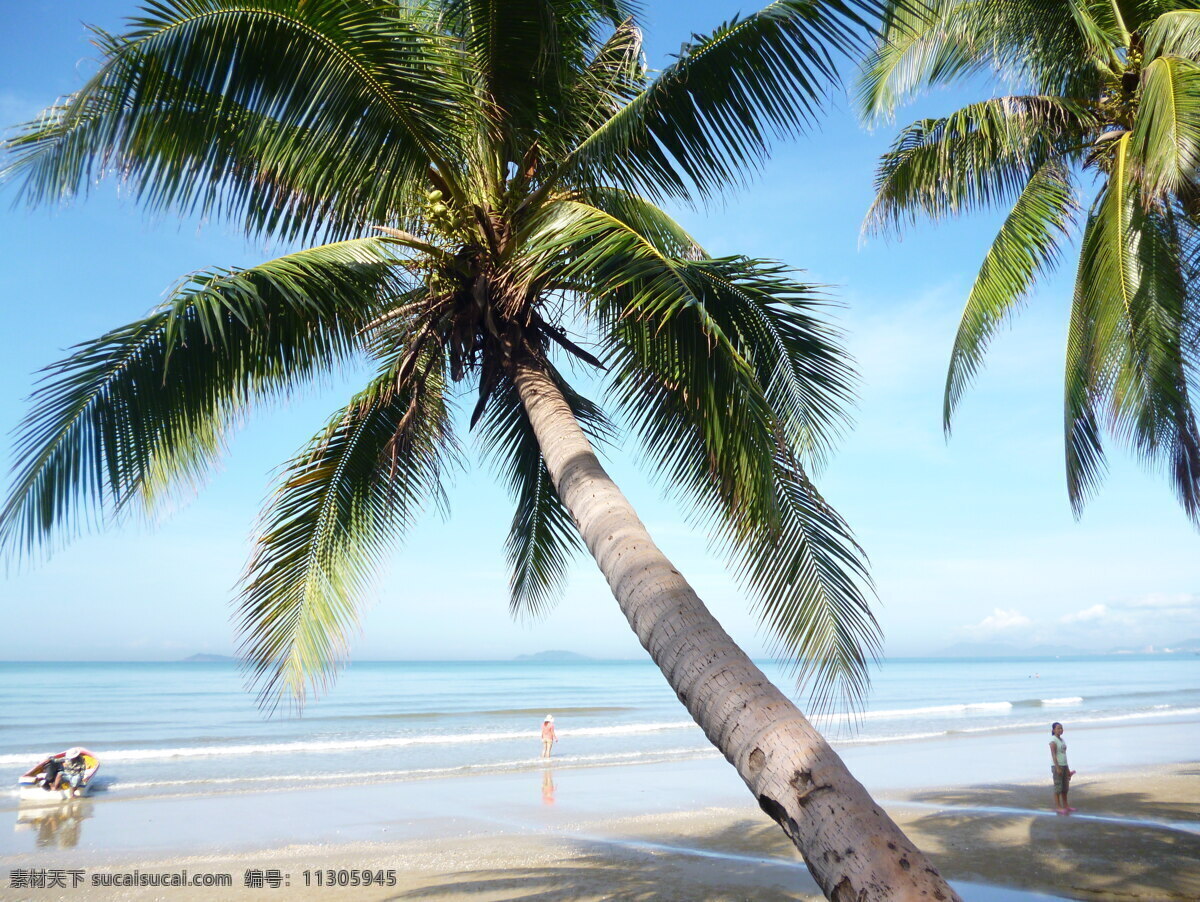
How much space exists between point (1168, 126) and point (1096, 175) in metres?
2.41

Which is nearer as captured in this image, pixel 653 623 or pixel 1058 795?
pixel 653 623

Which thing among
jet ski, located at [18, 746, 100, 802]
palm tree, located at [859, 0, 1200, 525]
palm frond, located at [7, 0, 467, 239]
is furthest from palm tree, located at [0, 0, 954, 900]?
jet ski, located at [18, 746, 100, 802]

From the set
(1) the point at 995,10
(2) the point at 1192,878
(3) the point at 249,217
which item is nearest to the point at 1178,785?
(2) the point at 1192,878

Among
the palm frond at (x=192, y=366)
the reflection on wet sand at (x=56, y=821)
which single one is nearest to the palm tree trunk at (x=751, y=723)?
the palm frond at (x=192, y=366)

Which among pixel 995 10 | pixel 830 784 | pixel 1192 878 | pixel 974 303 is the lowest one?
pixel 1192 878

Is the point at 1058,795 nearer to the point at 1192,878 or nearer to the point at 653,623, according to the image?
the point at 1192,878

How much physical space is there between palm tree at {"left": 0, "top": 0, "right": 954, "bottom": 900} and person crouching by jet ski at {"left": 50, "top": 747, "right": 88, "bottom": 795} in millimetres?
12120

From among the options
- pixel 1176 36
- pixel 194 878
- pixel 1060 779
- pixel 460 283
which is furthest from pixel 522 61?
pixel 1060 779

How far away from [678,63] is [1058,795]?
1233 centimetres

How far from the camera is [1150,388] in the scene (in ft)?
24.5

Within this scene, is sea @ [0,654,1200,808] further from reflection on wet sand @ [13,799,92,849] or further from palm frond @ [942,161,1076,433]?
palm frond @ [942,161,1076,433]

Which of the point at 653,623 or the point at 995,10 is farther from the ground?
the point at 995,10

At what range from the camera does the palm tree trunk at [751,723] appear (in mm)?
2373

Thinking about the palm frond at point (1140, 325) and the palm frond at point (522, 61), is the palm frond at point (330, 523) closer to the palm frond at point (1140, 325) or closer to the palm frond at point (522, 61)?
the palm frond at point (522, 61)
